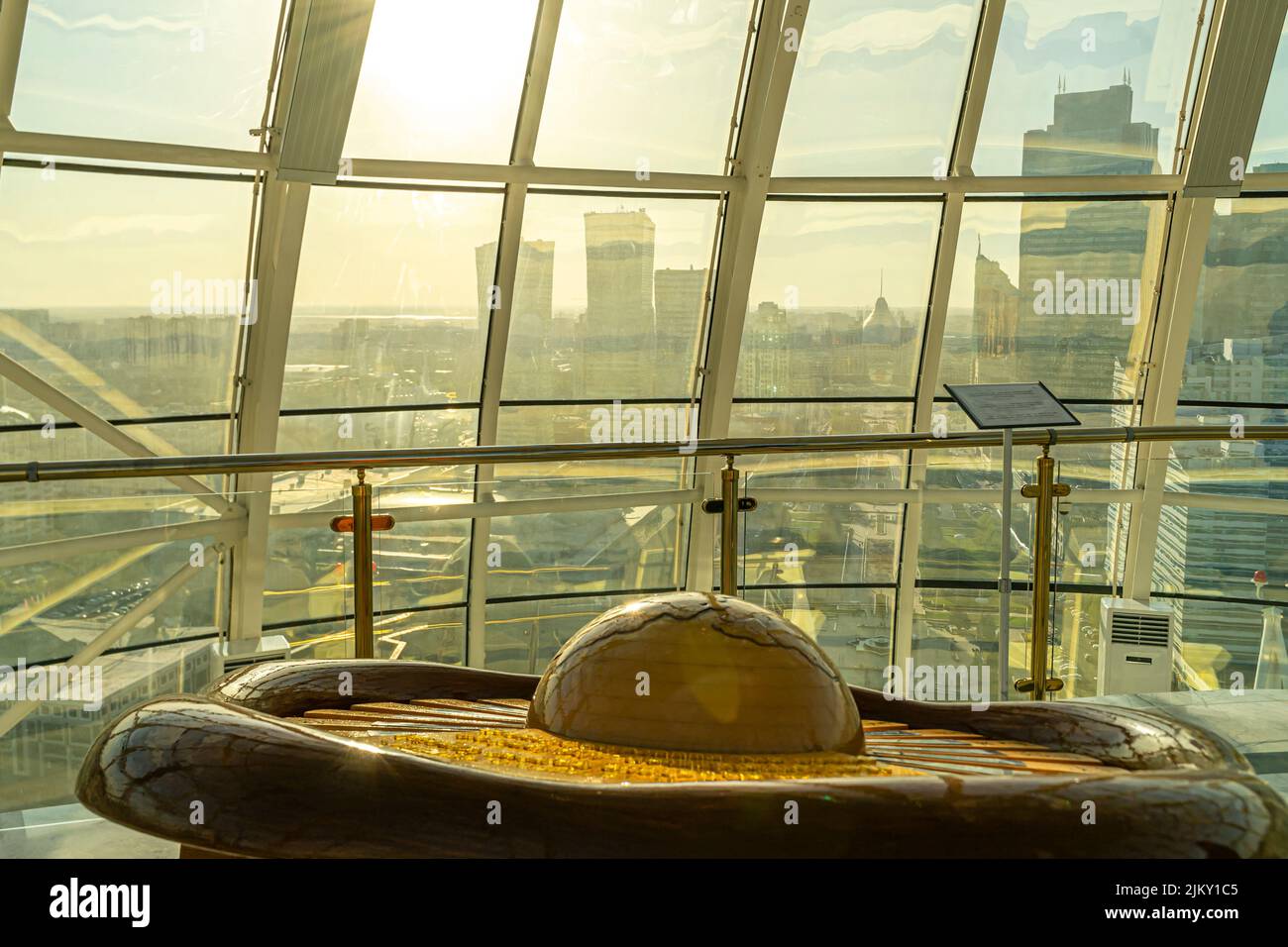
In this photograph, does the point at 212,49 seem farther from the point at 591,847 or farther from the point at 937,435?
the point at 591,847

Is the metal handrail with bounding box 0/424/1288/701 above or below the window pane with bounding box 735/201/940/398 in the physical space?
below

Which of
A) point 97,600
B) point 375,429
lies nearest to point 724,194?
point 375,429

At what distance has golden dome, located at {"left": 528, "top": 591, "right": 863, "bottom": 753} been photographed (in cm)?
118

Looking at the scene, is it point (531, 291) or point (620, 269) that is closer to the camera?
point (531, 291)

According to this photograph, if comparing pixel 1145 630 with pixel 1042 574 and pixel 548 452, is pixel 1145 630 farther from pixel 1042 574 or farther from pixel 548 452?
pixel 548 452

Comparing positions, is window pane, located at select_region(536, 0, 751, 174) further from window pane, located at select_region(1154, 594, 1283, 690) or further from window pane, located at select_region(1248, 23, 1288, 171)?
window pane, located at select_region(1154, 594, 1283, 690)

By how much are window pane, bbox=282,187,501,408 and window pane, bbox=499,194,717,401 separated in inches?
11.2

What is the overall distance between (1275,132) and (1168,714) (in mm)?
9114

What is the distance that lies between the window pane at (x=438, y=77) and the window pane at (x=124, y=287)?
112 cm

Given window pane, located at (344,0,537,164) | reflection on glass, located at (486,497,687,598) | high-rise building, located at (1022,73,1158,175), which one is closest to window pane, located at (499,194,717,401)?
window pane, located at (344,0,537,164)

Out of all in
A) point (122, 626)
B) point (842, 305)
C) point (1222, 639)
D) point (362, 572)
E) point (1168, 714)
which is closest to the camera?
point (1168, 714)

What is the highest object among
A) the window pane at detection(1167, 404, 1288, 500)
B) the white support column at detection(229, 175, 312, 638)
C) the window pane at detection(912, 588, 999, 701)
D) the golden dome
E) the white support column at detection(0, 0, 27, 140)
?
the white support column at detection(0, 0, 27, 140)

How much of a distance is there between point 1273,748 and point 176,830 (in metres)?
3.34

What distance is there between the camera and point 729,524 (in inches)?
151
